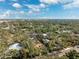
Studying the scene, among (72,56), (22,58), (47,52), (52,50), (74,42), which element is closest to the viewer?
(72,56)

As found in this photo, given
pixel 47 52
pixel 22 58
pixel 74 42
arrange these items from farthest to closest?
1. pixel 74 42
2. pixel 47 52
3. pixel 22 58

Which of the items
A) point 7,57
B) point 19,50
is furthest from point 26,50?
point 7,57

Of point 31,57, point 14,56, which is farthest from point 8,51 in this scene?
point 31,57

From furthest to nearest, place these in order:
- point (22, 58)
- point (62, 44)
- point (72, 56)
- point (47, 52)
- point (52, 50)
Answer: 1. point (62, 44)
2. point (52, 50)
3. point (47, 52)
4. point (22, 58)
5. point (72, 56)

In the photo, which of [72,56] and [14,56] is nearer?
[72,56]

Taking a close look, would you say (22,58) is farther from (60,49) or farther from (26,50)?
(60,49)

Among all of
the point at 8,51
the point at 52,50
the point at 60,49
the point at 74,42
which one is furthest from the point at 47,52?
the point at 74,42

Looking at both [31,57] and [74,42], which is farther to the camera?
[74,42]

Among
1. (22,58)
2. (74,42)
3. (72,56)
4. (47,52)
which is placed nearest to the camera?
(72,56)

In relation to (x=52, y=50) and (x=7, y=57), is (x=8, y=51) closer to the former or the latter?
(x=7, y=57)
